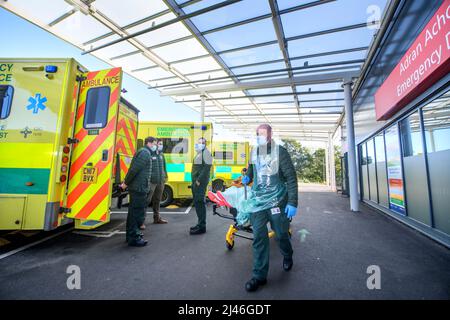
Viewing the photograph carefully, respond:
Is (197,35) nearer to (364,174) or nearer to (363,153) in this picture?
(363,153)

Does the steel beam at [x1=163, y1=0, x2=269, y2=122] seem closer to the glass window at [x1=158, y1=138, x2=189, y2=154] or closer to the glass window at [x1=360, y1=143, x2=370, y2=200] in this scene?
the glass window at [x1=158, y1=138, x2=189, y2=154]

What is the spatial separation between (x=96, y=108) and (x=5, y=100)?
4.08 ft

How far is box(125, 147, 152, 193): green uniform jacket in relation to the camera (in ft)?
9.61

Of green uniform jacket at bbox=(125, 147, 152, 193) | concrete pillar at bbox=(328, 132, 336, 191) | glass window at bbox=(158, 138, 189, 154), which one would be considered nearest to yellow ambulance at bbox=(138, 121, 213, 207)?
glass window at bbox=(158, 138, 189, 154)

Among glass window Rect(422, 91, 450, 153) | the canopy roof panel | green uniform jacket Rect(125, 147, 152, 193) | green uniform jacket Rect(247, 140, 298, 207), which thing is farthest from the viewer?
the canopy roof panel

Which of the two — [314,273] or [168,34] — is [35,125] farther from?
[314,273]

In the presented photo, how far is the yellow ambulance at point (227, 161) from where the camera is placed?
26.2 feet

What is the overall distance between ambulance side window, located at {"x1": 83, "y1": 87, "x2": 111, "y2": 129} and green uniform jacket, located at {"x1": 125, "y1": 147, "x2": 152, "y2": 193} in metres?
0.77

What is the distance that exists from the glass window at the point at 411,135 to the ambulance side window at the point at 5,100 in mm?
7020

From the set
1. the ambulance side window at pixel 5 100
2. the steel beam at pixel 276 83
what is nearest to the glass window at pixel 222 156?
the steel beam at pixel 276 83

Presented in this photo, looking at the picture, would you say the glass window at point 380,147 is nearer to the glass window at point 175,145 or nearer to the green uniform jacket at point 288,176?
the green uniform jacket at point 288,176

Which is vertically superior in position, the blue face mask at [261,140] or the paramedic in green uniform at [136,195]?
the blue face mask at [261,140]

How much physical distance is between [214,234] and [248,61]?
214 inches

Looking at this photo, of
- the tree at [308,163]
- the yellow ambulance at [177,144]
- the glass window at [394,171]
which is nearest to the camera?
the glass window at [394,171]
